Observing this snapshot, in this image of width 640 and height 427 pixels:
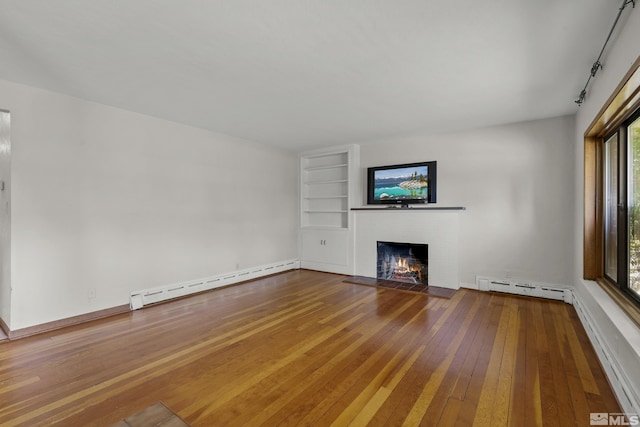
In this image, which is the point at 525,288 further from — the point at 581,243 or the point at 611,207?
the point at 611,207

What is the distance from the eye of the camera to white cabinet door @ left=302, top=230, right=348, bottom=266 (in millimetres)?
5934

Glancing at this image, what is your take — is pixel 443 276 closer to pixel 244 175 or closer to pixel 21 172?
pixel 244 175

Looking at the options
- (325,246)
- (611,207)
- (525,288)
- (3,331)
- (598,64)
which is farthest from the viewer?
(325,246)

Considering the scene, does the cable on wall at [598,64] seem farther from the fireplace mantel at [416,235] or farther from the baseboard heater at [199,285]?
the baseboard heater at [199,285]

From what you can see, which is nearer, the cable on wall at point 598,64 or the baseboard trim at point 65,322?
the cable on wall at point 598,64

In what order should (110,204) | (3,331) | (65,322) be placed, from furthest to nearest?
(110,204)
(65,322)
(3,331)

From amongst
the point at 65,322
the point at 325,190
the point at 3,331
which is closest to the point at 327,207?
the point at 325,190

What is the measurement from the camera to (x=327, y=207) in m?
6.41

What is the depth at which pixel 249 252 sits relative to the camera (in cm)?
546

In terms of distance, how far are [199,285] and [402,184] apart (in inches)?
152

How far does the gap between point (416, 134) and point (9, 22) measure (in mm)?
4896

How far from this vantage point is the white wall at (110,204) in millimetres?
3061

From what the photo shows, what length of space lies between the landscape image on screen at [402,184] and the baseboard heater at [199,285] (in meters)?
2.53

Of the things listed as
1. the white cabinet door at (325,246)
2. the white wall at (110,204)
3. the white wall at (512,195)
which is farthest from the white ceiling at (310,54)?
the white cabinet door at (325,246)
